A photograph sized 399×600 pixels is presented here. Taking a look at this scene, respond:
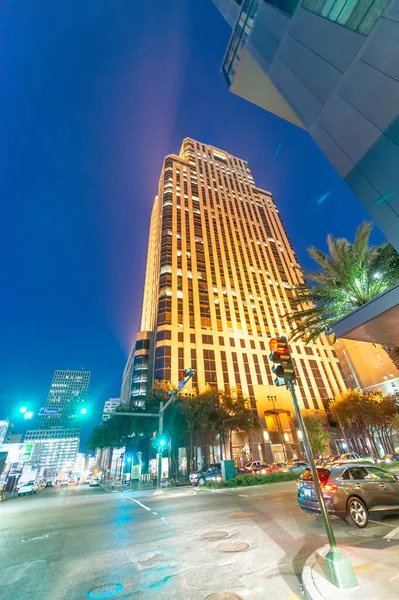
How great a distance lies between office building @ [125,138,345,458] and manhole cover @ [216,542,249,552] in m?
42.6

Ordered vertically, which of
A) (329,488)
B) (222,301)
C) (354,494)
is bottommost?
(354,494)

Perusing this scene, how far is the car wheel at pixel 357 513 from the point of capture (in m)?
7.41

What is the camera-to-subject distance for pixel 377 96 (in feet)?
24.6

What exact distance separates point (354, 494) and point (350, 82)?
12.2 m

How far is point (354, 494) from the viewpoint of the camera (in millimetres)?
7672

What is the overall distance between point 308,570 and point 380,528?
430cm

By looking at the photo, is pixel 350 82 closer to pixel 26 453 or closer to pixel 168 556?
pixel 168 556

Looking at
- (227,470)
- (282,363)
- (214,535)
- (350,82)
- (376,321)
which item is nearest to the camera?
(282,363)

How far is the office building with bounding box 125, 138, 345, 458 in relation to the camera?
5616cm

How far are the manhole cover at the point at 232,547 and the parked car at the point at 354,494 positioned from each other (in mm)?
2600

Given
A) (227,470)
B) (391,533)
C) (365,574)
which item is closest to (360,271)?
(391,533)

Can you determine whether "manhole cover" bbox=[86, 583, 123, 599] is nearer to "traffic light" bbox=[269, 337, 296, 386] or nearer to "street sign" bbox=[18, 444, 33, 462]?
"traffic light" bbox=[269, 337, 296, 386]

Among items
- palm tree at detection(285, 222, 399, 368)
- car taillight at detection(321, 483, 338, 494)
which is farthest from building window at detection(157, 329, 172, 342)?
car taillight at detection(321, 483, 338, 494)

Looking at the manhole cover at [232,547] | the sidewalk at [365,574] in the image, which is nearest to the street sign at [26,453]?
the manhole cover at [232,547]
